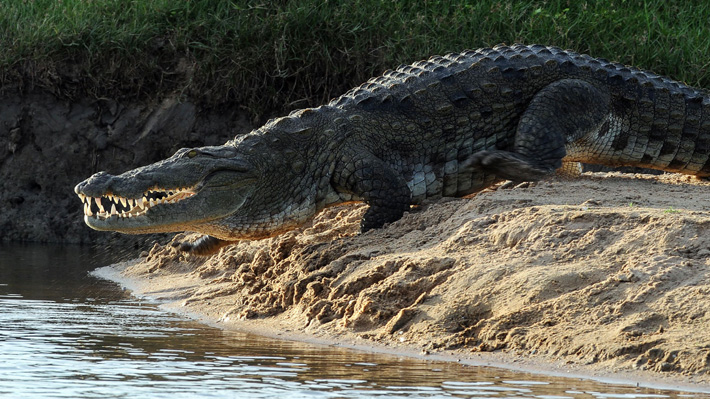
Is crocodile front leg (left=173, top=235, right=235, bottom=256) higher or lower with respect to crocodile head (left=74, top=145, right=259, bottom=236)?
lower

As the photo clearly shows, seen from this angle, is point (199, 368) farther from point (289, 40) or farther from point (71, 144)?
point (71, 144)

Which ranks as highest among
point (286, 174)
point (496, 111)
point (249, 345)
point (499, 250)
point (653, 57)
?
point (653, 57)

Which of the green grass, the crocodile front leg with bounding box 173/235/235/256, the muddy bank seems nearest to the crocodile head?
the crocodile front leg with bounding box 173/235/235/256

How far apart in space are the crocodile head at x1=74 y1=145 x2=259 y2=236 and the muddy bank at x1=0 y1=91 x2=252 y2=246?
3.68m

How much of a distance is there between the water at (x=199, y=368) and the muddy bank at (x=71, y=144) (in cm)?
429

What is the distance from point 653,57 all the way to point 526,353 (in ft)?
18.5

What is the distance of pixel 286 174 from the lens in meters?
6.14

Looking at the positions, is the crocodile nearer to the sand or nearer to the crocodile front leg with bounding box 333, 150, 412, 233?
the crocodile front leg with bounding box 333, 150, 412, 233

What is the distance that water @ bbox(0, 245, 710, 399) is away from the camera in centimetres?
343

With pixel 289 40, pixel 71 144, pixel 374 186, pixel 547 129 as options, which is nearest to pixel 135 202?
pixel 374 186

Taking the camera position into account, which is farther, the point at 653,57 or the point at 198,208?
the point at 653,57

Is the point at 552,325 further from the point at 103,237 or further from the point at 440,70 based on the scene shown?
the point at 103,237

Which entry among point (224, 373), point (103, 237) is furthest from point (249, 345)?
point (103, 237)

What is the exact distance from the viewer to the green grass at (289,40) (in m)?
9.20
